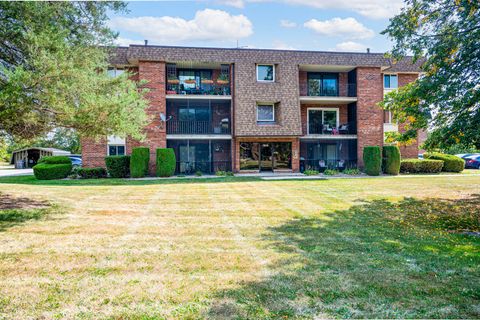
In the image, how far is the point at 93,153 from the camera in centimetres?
2044

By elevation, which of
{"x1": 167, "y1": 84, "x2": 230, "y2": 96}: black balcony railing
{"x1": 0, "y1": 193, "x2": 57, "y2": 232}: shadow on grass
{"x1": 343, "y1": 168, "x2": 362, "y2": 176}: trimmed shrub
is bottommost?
{"x1": 0, "y1": 193, "x2": 57, "y2": 232}: shadow on grass

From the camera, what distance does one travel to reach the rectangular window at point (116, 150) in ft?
68.7

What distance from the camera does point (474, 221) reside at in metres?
8.00

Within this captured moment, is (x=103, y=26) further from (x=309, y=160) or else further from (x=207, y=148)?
(x=309, y=160)

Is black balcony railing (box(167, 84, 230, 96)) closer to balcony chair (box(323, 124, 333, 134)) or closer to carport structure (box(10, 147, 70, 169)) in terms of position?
balcony chair (box(323, 124, 333, 134))

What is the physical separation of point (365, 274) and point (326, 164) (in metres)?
19.8

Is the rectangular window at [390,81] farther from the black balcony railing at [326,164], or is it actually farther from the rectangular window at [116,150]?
the rectangular window at [116,150]

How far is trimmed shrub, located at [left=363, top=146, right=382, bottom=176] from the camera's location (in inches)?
805

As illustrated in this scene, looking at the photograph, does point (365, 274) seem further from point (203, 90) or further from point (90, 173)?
point (203, 90)

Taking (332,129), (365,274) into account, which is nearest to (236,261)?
(365,274)

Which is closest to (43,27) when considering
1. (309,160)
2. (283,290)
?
(283,290)

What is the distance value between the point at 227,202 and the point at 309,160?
14.6 metres

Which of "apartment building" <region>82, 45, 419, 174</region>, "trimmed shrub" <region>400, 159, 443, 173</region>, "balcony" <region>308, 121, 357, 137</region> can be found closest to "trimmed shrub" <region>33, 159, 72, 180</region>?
"apartment building" <region>82, 45, 419, 174</region>

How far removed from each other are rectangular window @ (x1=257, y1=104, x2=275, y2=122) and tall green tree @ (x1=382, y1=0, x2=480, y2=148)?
12.6 metres
